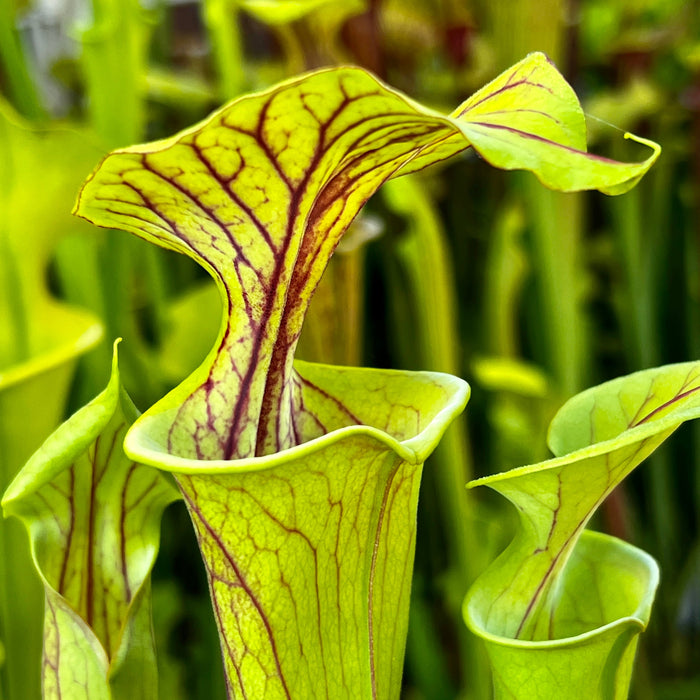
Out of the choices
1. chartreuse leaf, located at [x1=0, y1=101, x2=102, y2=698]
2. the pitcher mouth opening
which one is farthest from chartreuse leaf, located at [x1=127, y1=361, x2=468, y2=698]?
chartreuse leaf, located at [x1=0, y1=101, x2=102, y2=698]

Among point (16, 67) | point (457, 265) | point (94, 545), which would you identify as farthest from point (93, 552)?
point (457, 265)

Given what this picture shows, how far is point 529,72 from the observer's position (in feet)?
0.84

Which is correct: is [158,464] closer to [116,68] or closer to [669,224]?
[116,68]

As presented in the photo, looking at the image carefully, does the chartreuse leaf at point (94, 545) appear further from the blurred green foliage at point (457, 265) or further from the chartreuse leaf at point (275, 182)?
the blurred green foliage at point (457, 265)

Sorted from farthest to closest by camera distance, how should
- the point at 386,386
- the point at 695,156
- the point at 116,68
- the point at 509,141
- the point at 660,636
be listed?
the point at 660,636, the point at 695,156, the point at 116,68, the point at 386,386, the point at 509,141

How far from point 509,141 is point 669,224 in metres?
1.00

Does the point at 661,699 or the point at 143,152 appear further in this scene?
the point at 661,699

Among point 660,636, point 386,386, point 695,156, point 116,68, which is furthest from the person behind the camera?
point 660,636

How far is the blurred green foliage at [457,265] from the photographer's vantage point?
0.65m

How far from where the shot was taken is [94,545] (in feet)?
1.25

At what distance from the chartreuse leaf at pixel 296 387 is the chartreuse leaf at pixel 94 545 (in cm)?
5

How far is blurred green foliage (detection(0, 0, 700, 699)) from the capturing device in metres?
0.65

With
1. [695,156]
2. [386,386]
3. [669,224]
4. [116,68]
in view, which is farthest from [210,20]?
[669,224]

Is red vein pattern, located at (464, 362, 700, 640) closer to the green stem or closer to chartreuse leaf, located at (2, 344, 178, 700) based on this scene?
chartreuse leaf, located at (2, 344, 178, 700)
